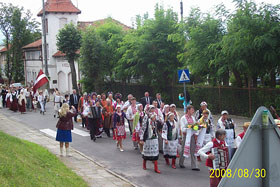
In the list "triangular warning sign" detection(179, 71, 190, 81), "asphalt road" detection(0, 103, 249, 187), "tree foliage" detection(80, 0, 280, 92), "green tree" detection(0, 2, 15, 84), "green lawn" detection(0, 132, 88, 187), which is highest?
"green tree" detection(0, 2, 15, 84)

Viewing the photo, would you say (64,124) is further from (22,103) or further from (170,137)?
(22,103)

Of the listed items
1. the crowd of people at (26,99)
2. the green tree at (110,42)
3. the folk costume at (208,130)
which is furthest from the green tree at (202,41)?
the crowd of people at (26,99)

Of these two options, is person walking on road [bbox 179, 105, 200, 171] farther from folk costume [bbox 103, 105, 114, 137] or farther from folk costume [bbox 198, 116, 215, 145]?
folk costume [bbox 103, 105, 114, 137]

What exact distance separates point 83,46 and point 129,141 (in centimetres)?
1866

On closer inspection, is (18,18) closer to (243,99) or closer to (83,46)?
(83,46)

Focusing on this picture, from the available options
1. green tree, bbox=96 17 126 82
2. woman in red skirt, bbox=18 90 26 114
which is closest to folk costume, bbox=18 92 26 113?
woman in red skirt, bbox=18 90 26 114

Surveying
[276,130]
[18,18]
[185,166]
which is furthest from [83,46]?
[18,18]

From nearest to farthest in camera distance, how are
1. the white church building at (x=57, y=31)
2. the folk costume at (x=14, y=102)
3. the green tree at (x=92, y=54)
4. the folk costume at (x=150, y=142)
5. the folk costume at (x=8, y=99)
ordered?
the folk costume at (x=150, y=142) → the folk costume at (x=14, y=102) → the folk costume at (x=8, y=99) → the green tree at (x=92, y=54) → the white church building at (x=57, y=31)

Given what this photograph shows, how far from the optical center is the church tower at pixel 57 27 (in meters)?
54.0

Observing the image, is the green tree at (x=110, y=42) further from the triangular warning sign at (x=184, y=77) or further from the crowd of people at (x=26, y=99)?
the triangular warning sign at (x=184, y=77)

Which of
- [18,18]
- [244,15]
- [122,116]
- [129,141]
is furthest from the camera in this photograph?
[18,18]

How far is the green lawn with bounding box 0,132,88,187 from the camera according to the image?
6.71m

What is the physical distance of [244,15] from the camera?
17.4 m

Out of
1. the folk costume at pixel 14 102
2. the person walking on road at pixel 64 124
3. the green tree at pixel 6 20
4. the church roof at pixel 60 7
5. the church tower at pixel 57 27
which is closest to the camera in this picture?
the person walking on road at pixel 64 124
